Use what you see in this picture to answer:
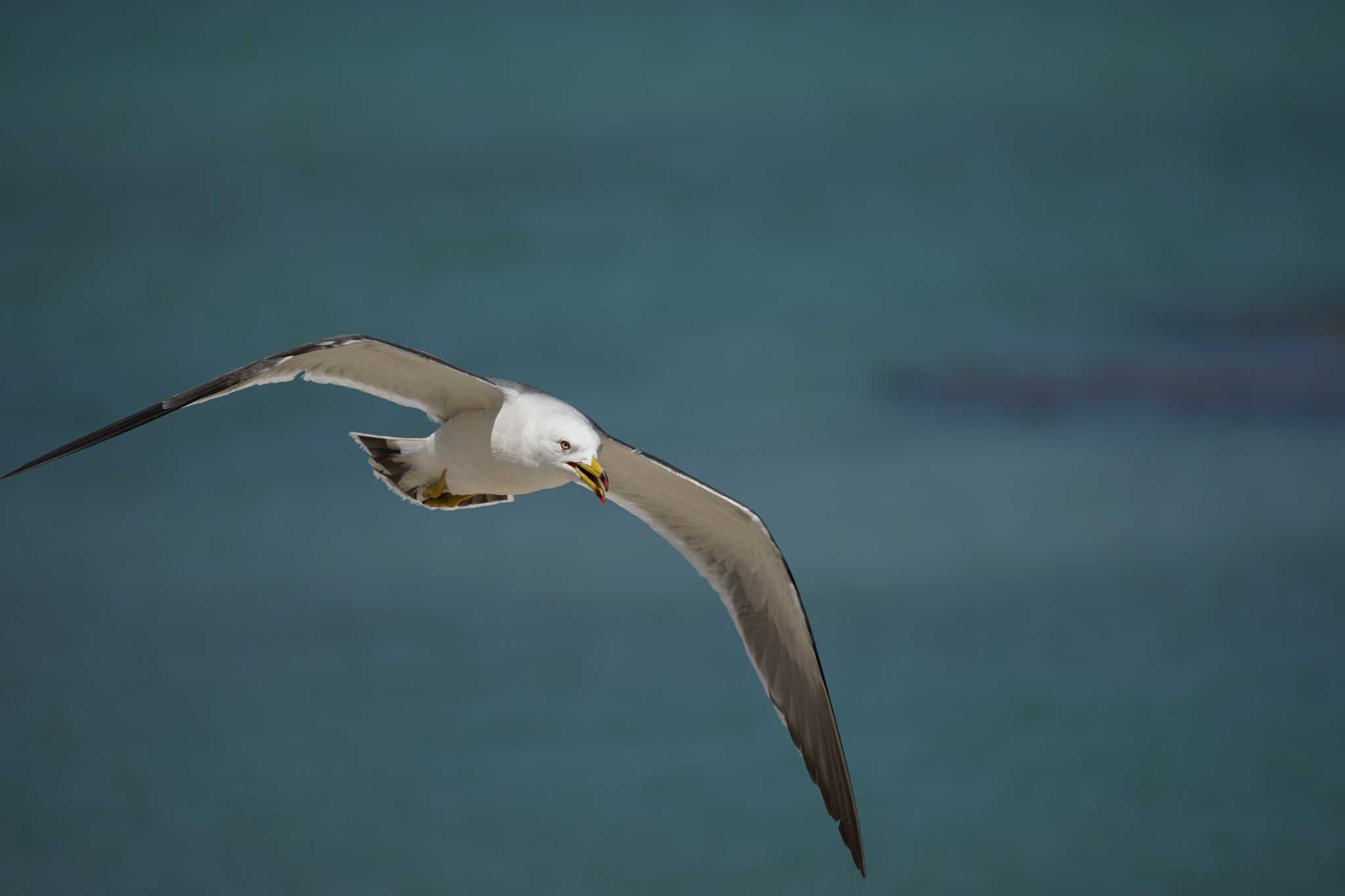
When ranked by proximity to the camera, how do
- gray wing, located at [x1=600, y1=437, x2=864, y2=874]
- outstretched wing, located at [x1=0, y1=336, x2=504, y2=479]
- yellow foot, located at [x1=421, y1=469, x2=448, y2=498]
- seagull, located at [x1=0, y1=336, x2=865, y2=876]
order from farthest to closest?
gray wing, located at [x1=600, y1=437, x2=864, y2=874], yellow foot, located at [x1=421, y1=469, x2=448, y2=498], seagull, located at [x1=0, y1=336, x2=865, y2=876], outstretched wing, located at [x1=0, y1=336, x2=504, y2=479]

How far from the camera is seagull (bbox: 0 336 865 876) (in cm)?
471

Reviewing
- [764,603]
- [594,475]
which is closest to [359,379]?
[594,475]

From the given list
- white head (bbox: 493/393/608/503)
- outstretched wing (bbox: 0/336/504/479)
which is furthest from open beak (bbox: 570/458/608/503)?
outstretched wing (bbox: 0/336/504/479)

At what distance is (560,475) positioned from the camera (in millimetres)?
4875

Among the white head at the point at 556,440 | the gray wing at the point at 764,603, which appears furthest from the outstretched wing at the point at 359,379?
the gray wing at the point at 764,603

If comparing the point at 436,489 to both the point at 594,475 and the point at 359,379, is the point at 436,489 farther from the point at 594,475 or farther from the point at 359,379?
the point at 594,475

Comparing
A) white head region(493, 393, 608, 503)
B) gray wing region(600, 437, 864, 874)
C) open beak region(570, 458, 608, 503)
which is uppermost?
white head region(493, 393, 608, 503)

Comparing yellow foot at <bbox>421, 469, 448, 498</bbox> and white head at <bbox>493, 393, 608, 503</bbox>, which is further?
yellow foot at <bbox>421, 469, 448, 498</bbox>

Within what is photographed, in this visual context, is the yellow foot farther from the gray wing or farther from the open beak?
the open beak

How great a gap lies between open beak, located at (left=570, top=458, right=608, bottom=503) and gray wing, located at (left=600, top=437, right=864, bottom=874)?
0.75 meters

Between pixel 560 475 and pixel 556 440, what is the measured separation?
7.6 inches

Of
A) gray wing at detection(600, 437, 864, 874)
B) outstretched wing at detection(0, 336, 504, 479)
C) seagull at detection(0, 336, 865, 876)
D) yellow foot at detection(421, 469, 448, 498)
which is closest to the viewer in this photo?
outstretched wing at detection(0, 336, 504, 479)

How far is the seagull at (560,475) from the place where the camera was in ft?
15.5

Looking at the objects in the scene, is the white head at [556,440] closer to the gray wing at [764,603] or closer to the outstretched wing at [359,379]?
the outstretched wing at [359,379]
